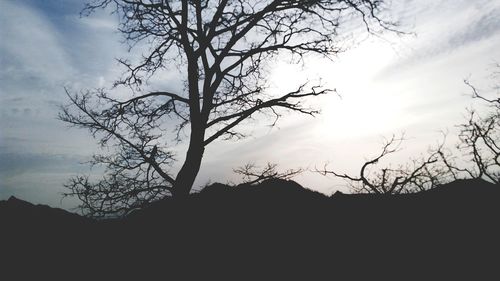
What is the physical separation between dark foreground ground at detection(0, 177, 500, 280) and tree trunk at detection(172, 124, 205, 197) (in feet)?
12.8

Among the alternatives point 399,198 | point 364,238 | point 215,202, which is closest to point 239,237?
point 215,202

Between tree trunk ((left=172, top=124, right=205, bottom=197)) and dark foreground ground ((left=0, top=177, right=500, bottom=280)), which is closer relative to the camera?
dark foreground ground ((left=0, top=177, right=500, bottom=280))

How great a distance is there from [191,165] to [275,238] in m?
5.03

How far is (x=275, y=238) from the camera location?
3.31 meters

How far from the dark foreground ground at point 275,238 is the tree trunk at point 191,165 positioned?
389 centimetres

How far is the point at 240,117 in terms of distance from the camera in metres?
8.54

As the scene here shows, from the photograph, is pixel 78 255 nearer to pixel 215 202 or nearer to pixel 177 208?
pixel 177 208

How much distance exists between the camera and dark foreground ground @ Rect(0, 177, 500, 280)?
294cm

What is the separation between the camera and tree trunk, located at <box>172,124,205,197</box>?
26.1ft

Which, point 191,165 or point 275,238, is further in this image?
point 191,165

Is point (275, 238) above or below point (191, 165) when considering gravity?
below

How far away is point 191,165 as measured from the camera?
26.3ft

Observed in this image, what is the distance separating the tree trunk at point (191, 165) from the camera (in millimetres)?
7957

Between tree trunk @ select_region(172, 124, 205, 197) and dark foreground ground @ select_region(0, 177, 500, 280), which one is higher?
tree trunk @ select_region(172, 124, 205, 197)
